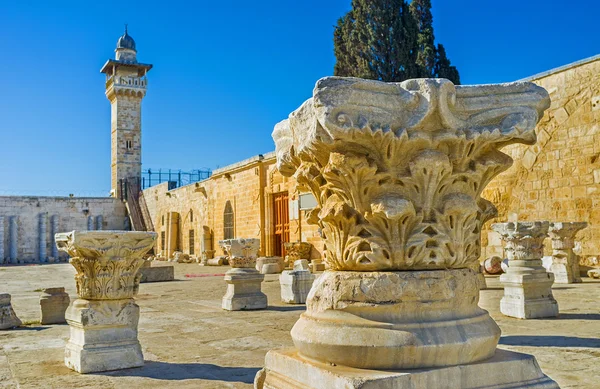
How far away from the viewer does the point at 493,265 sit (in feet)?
40.4

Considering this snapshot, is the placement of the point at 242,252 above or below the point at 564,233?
below

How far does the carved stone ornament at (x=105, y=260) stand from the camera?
4.70 m

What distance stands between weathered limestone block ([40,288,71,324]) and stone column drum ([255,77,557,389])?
5.74 meters

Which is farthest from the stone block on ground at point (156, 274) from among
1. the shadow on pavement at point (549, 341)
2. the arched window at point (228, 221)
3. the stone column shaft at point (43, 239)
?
the stone column shaft at point (43, 239)

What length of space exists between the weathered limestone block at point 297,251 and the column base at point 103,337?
38.3 feet

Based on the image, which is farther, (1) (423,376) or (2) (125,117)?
(2) (125,117)

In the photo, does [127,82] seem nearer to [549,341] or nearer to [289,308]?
[289,308]

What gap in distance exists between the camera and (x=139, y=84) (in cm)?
3659

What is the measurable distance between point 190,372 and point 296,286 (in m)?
4.44

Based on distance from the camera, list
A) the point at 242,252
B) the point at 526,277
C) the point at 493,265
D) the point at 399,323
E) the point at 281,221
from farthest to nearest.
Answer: the point at 281,221
the point at 493,265
the point at 242,252
the point at 526,277
the point at 399,323

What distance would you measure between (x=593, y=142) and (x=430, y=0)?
48.6 feet

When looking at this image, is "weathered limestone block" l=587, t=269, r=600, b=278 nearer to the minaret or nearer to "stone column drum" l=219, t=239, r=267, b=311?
"stone column drum" l=219, t=239, r=267, b=311

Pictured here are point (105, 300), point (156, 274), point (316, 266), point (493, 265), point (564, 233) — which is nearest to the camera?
point (105, 300)

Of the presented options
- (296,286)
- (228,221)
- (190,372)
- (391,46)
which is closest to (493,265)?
(296,286)
